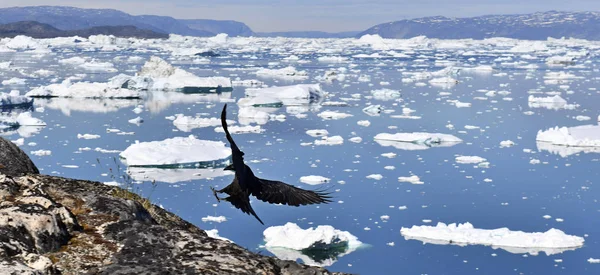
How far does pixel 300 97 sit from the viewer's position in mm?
29422

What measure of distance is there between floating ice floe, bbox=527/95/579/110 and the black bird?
2534cm

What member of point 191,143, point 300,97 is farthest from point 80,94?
point 191,143

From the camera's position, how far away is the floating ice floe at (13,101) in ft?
82.8

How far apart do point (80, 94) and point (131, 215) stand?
2797 cm

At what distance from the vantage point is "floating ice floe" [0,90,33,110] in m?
25.2

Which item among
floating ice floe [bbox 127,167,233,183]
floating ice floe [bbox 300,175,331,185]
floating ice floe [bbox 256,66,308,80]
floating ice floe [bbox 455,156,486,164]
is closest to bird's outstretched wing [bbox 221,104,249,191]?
floating ice floe [bbox 300,175,331,185]

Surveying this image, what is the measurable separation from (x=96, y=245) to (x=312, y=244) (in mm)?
8273

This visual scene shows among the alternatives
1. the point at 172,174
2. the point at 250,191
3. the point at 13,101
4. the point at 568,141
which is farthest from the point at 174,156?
the point at 250,191

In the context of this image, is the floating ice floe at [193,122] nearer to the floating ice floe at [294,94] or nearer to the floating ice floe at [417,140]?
the floating ice floe at [417,140]

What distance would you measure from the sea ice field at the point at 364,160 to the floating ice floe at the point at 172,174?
0.15 feet

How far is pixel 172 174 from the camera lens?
1560 centimetres

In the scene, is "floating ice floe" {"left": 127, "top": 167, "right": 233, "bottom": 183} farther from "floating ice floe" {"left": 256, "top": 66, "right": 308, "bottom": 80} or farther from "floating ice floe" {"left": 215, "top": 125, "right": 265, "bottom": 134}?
"floating ice floe" {"left": 256, "top": 66, "right": 308, "bottom": 80}

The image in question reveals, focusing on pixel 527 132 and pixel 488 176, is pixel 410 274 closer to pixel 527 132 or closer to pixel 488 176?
pixel 488 176

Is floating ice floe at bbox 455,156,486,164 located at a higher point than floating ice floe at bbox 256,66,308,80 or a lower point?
higher
